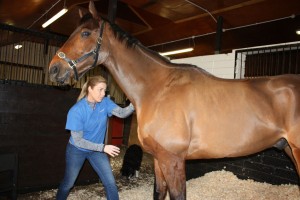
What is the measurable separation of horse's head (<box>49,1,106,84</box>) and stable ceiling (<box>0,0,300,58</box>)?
12.7ft

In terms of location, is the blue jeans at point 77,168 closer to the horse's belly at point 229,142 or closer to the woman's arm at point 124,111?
the woman's arm at point 124,111

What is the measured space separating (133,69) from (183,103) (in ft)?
2.03

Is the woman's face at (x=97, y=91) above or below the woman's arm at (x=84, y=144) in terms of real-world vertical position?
above

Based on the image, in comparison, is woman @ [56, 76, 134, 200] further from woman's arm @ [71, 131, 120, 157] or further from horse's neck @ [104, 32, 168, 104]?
horse's neck @ [104, 32, 168, 104]

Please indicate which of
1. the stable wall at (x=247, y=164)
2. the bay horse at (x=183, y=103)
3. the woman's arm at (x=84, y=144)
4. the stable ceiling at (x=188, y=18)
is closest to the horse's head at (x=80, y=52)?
the bay horse at (x=183, y=103)

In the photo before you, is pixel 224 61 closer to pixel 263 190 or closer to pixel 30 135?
pixel 263 190

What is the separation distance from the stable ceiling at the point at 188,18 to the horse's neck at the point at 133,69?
11.8 feet

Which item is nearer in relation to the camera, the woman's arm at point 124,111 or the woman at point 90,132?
the woman at point 90,132

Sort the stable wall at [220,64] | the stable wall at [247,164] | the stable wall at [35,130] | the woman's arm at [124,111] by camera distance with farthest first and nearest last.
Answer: the stable wall at [220,64], the stable wall at [247,164], the stable wall at [35,130], the woman's arm at [124,111]

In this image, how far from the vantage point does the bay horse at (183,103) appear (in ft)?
6.68

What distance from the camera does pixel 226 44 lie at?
9.25m

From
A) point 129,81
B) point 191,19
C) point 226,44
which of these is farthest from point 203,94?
point 226,44

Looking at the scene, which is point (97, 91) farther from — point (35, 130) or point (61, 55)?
point (35, 130)

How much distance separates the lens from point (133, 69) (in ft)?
7.57
